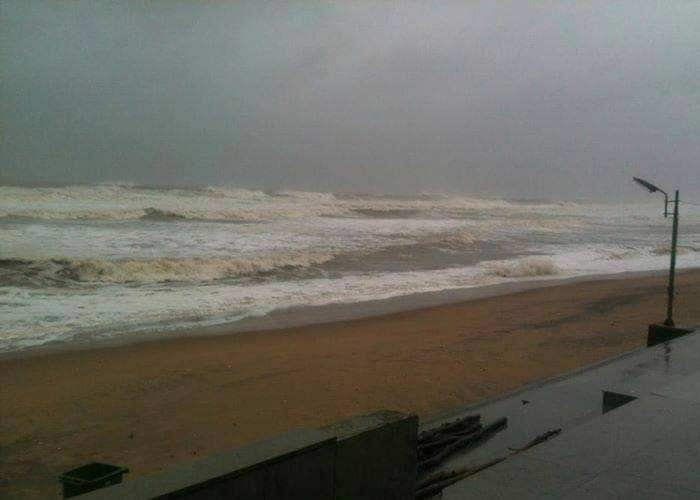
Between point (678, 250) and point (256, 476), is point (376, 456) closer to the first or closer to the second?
point (256, 476)

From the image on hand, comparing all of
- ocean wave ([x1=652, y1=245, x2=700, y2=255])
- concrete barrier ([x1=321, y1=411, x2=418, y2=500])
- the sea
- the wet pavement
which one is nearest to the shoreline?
the sea

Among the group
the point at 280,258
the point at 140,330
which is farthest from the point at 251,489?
the point at 280,258

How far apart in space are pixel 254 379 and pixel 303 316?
414cm

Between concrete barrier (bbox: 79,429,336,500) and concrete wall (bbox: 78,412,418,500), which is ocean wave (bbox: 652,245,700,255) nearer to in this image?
concrete wall (bbox: 78,412,418,500)

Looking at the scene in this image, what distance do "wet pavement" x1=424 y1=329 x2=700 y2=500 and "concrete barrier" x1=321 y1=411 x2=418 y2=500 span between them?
354 millimetres

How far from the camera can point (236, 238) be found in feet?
87.1

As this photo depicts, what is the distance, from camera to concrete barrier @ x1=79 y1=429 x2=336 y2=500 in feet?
7.91

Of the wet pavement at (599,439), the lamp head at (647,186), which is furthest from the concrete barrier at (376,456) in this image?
the lamp head at (647,186)

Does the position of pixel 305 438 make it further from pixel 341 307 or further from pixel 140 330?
pixel 341 307

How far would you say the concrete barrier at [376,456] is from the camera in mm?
3227

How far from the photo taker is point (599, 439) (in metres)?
4.61

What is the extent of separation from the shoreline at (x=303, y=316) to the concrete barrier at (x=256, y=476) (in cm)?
708

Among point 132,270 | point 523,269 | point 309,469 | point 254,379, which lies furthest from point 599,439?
point 523,269

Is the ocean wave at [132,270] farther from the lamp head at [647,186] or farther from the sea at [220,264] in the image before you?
the lamp head at [647,186]
